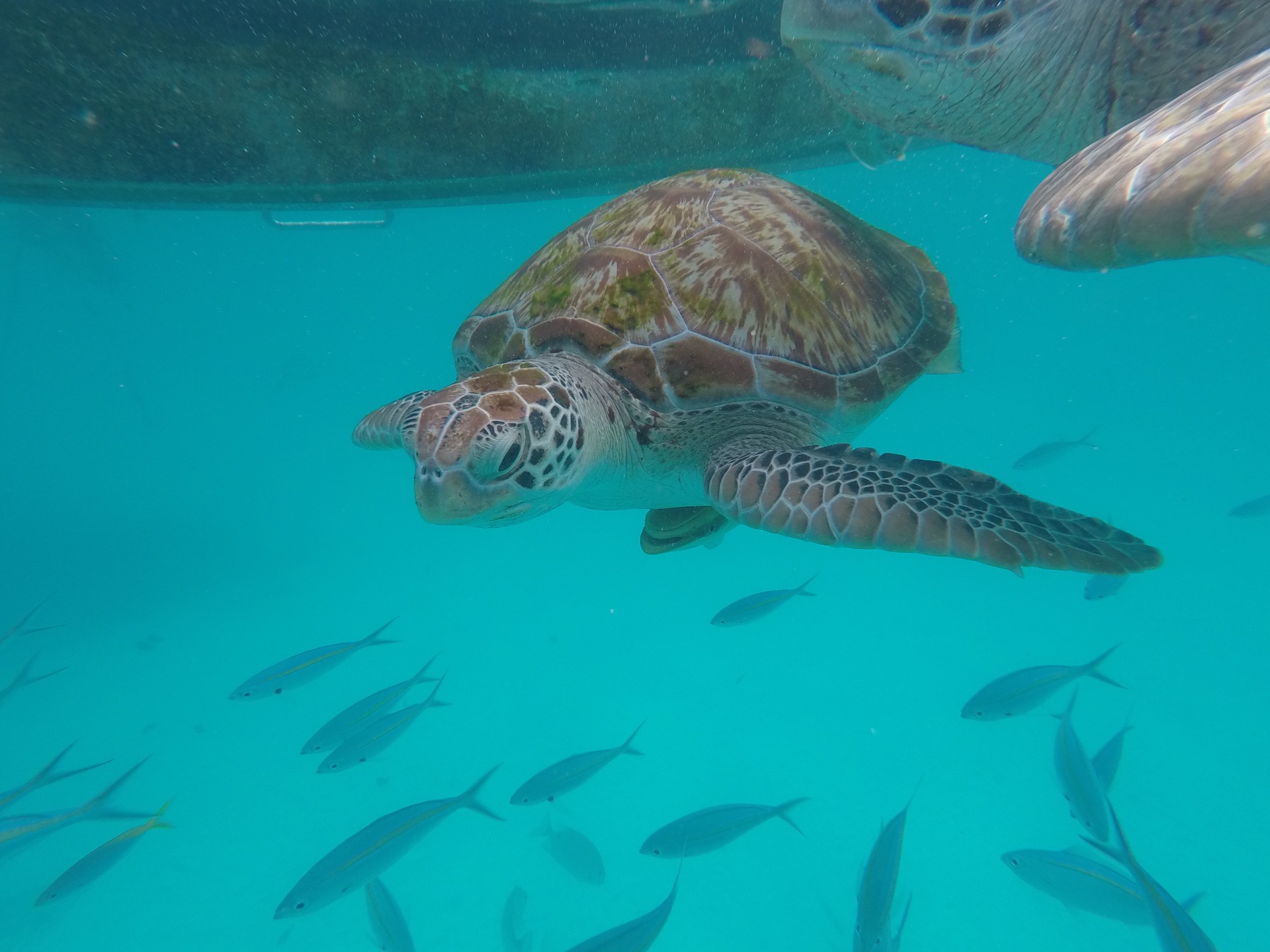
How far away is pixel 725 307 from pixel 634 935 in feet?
10.6

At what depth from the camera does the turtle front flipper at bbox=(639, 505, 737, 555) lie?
10.4ft

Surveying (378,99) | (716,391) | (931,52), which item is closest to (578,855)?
(716,391)

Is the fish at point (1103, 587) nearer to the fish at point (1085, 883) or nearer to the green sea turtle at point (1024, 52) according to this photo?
the fish at point (1085, 883)

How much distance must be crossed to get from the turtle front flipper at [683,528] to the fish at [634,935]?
5.86 feet

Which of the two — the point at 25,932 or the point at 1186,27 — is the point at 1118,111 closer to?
the point at 1186,27

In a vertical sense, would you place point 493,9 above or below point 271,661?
above

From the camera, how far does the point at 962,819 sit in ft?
17.9

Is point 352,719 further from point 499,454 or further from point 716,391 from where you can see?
point 716,391

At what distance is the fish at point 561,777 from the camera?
3.89m

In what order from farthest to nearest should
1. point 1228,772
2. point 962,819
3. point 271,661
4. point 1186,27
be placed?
1. point 271,661
2. point 1228,772
3. point 962,819
4. point 1186,27

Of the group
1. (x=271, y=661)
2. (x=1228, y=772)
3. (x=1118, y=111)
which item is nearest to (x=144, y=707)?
(x=271, y=661)

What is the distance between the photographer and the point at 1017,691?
376cm

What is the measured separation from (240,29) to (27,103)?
1.68 meters

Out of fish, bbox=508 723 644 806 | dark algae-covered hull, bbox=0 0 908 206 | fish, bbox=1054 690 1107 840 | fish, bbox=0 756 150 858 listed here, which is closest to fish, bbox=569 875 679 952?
fish, bbox=508 723 644 806
